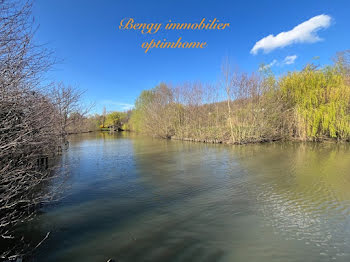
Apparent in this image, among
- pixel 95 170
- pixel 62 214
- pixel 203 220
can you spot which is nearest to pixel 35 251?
pixel 62 214

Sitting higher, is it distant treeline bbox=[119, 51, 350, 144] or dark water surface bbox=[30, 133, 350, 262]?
distant treeline bbox=[119, 51, 350, 144]

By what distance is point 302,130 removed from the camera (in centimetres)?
1435

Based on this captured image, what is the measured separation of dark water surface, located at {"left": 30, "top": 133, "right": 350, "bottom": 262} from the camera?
267cm

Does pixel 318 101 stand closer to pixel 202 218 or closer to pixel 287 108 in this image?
pixel 287 108

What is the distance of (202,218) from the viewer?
3.58 meters

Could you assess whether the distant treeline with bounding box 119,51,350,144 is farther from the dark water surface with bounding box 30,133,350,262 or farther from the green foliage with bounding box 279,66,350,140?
the dark water surface with bounding box 30,133,350,262

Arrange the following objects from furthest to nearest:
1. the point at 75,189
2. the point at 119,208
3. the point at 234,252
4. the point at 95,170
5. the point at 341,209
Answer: the point at 95,170
the point at 75,189
the point at 119,208
the point at 341,209
the point at 234,252

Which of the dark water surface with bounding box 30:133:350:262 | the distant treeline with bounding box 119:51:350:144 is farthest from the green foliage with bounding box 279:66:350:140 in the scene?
the dark water surface with bounding box 30:133:350:262

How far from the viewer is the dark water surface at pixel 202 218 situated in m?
2.67

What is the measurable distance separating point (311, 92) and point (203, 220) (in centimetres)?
1496

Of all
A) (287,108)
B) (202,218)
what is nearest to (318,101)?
(287,108)

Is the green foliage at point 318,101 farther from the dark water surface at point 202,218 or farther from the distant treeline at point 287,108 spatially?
the dark water surface at point 202,218

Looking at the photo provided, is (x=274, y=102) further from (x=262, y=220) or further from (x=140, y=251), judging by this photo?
(x=140, y=251)

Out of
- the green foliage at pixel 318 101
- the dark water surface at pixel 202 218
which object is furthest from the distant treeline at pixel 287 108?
the dark water surface at pixel 202 218
